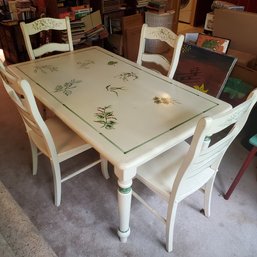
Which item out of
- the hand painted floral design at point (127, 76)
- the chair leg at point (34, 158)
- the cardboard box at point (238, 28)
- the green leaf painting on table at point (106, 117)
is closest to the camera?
the green leaf painting on table at point (106, 117)

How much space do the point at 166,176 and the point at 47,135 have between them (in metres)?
0.63

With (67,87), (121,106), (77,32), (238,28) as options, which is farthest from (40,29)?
(238,28)

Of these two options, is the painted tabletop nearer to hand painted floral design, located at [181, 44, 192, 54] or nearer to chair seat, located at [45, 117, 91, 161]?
chair seat, located at [45, 117, 91, 161]

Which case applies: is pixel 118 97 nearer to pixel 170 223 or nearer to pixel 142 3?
pixel 170 223

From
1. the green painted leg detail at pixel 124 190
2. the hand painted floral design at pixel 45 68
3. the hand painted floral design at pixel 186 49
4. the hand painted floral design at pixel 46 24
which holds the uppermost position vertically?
the hand painted floral design at pixel 46 24

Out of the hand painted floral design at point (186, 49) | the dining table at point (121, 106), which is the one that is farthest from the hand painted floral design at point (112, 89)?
the hand painted floral design at point (186, 49)

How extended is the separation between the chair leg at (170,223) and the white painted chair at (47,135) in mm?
586

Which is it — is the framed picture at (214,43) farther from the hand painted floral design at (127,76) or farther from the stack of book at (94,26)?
the stack of book at (94,26)

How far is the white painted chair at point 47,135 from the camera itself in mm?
1123

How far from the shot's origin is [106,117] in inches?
46.7

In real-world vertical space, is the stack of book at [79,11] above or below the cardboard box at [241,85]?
above

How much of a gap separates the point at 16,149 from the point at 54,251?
97cm

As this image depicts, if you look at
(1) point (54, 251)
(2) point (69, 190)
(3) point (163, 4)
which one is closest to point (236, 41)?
(3) point (163, 4)

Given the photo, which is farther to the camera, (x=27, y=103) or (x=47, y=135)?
(x=47, y=135)
